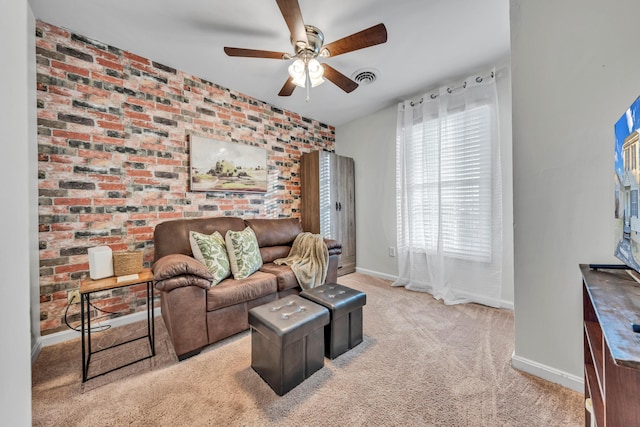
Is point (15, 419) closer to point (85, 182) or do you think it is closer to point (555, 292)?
point (85, 182)

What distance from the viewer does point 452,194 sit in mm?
2877

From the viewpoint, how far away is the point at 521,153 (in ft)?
5.34

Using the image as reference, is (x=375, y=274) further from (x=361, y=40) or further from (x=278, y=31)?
(x=278, y=31)

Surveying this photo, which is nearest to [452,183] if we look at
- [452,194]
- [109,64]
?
[452,194]

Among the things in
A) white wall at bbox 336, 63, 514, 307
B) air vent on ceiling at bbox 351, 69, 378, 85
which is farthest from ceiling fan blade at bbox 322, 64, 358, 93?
white wall at bbox 336, 63, 514, 307

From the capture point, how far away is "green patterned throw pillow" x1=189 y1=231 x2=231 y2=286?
83.6 inches

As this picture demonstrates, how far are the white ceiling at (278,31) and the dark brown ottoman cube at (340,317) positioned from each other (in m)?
2.22

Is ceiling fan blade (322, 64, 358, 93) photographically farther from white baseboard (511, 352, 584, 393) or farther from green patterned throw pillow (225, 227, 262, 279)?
white baseboard (511, 352, 584, 393)

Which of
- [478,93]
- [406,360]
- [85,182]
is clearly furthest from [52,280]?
[478,93]

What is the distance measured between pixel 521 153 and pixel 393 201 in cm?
201

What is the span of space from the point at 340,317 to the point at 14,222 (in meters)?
1.73

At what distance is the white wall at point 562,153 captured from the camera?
1.32m

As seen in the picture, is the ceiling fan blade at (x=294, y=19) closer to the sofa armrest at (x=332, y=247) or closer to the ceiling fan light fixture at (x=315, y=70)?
the ceiling fan light fixture at (x=315, y=70)

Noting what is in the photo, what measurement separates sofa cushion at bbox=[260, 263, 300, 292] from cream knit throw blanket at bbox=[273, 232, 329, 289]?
2.0 inches
